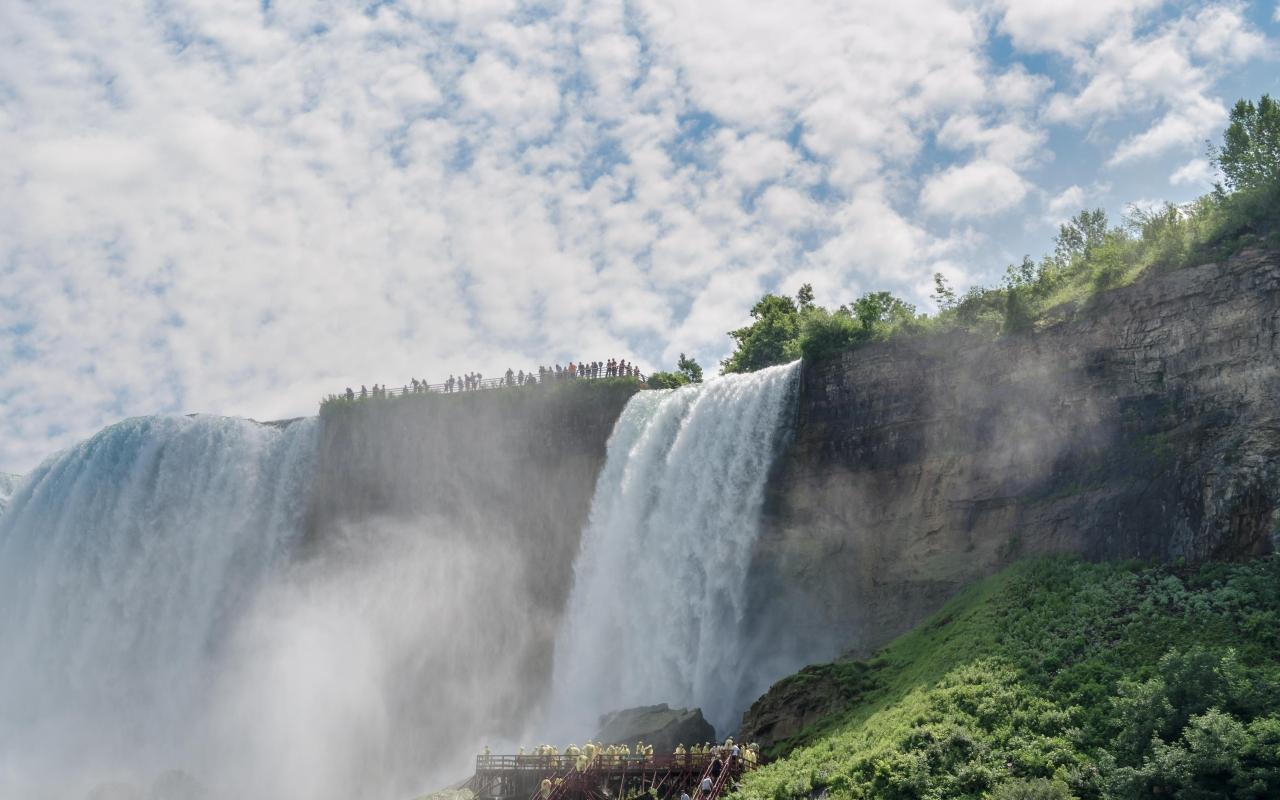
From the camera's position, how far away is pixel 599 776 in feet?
94.6

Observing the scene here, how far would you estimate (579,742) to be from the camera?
1468 inches

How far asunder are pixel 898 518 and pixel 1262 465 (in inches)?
440

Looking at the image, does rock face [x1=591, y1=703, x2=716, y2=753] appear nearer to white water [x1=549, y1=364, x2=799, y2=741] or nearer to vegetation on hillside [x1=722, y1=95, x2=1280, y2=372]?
white water [x1=549, y1=364, x2=799, y2=741]

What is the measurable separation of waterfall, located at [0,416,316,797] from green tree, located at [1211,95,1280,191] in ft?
139

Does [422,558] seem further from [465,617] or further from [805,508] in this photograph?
[805,508]

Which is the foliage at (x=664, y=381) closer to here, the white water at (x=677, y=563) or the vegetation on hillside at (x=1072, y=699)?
the white water at (x=677, y=563)

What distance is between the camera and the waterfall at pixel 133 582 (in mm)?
52969

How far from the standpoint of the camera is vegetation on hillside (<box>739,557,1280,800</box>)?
19.4 m

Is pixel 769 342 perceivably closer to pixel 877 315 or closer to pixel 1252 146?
pixel 877 315

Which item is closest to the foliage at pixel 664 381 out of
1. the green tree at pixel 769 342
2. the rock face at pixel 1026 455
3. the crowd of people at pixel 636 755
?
the green tree at pixel 769 342

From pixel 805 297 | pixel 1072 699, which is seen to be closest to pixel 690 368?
pixel 805 297

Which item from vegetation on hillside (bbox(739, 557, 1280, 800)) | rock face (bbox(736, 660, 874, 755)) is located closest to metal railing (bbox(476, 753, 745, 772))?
A: rock face (bbox(736, 660, 874, 755))

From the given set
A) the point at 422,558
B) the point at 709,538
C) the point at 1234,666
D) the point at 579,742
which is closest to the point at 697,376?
the point at 422,558

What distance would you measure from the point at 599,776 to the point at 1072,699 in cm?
1199
